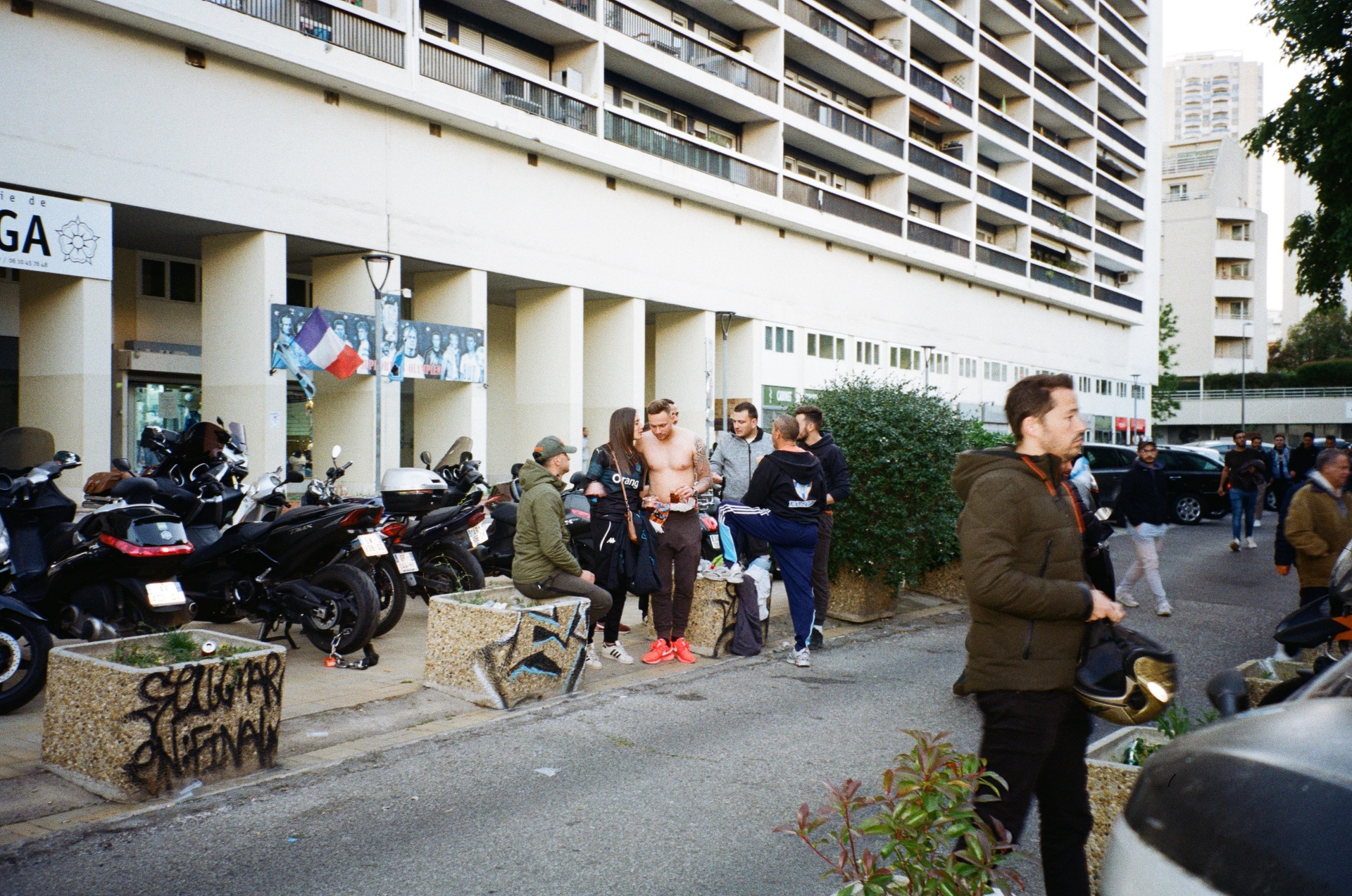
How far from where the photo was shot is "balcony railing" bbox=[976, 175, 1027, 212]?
49281 mm

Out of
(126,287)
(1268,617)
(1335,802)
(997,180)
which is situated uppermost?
(997,180)

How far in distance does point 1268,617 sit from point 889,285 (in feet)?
111

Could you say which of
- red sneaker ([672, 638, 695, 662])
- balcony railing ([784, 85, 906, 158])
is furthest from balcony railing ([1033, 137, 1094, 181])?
red sneaker ([672, 638, 695, 662])

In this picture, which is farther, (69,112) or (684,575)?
(69,112)

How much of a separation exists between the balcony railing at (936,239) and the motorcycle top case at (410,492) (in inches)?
1465

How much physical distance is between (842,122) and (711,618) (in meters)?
34.6

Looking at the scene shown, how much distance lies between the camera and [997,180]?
51.0 m

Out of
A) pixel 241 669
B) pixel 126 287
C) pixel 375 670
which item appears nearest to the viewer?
pixel 241 669

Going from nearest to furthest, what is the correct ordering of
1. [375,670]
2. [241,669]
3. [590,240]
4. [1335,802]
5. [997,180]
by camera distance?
[1335,802], [241,669], [375,670], [590,240], [997,180]

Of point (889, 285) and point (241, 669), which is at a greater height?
point (889, 285)

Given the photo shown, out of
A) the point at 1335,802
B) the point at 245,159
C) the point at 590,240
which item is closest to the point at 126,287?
the point at 245,159

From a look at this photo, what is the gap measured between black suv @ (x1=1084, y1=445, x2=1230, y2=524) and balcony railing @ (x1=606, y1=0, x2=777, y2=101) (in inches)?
654

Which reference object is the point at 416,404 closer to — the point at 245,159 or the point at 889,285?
the point at 245,159

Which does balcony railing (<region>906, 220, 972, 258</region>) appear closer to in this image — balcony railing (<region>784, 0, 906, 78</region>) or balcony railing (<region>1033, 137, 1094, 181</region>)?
balcony railing (<region>784, 0, 906, 78</region>)
